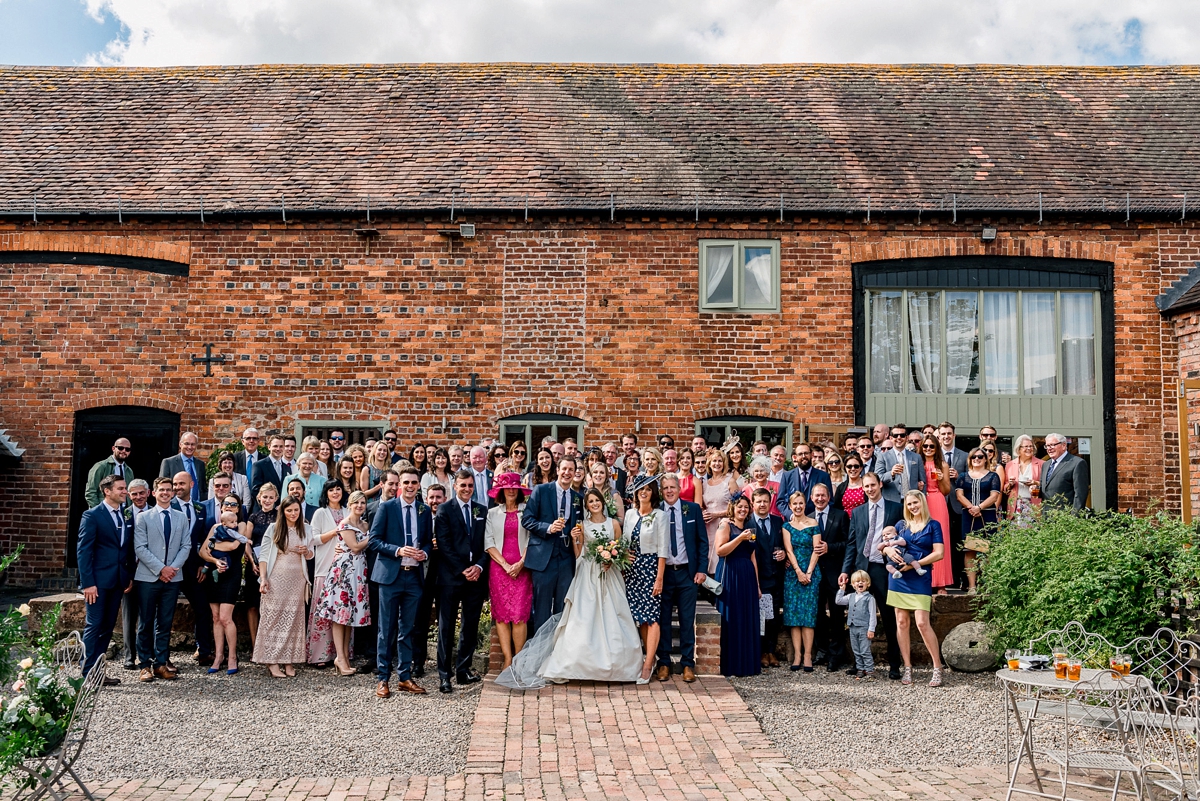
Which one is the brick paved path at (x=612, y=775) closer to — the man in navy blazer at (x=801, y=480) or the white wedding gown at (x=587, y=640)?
the white wedding gown at (x=587, y=640)

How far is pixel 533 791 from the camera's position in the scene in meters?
5.69

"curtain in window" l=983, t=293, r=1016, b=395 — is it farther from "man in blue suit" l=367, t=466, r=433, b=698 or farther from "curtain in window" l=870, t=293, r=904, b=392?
"man in blue suit" l=367, t=466, r=433, b=698

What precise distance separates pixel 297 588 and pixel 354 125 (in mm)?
8800

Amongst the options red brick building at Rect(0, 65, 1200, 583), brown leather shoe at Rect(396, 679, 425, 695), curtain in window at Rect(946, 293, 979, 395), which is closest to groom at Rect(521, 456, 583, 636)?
brown leather shoe at Rect(396, 679, 425, 695)

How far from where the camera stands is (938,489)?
9.89 meters

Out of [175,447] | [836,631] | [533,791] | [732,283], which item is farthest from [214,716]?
[732,283]

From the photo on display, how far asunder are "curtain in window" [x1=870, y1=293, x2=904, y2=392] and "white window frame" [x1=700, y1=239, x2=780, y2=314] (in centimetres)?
141

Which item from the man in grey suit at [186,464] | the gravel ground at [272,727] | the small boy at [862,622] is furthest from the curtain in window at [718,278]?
the man in grey suit at [186,464]

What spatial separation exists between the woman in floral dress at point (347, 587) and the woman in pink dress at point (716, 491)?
10.7 ft

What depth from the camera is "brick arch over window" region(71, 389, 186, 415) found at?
43.6 feet

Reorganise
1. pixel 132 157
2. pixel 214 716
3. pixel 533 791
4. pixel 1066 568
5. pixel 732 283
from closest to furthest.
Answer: pixel 533 791 → pixel 214 716 → pixel 1066 568 → pixel 732 283 → pixel 132 157

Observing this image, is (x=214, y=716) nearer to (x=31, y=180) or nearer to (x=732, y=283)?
(x=732, y=283)

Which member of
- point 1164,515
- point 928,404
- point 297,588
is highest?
point 928,404

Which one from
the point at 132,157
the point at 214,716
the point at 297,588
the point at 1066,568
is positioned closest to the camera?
the point at 214,716
